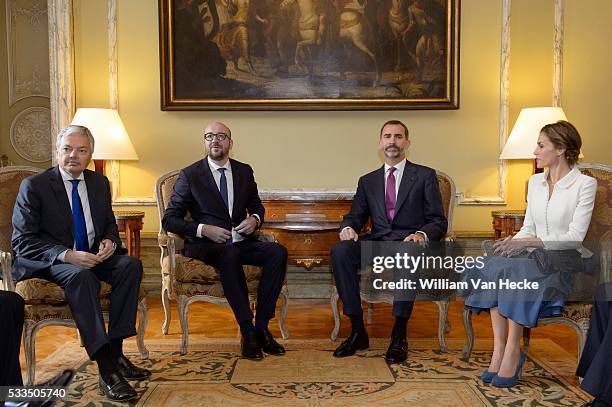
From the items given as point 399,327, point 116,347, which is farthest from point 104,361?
point 399,327

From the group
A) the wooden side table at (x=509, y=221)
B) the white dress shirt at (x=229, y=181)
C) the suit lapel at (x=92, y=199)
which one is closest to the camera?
the suit lapel at (x=92, y=199)

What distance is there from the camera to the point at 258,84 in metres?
5.46

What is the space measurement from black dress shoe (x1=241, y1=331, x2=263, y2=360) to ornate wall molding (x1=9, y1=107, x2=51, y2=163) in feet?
14.5

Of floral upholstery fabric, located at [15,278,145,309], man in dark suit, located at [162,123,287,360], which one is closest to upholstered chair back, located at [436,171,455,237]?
man in dark suit, located at [162,123,287,360]

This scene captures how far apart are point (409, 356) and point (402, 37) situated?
298cm

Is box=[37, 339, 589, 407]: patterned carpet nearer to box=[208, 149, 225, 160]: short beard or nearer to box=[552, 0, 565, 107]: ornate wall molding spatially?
box=[208, 149, 225, 160]: short beard

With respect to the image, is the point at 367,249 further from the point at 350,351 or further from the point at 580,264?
the point at 580,264

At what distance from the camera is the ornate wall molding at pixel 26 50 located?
22.7ft

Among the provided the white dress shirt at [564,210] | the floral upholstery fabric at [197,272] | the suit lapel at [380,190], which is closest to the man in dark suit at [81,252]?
the floral upholstery fabric at [197,272]

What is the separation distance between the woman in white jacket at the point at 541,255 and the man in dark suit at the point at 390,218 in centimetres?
56

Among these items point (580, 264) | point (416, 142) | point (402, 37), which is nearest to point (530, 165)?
point (416, 142)

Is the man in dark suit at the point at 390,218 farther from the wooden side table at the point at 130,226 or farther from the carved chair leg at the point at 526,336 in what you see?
Answer: the wooden side table at the point at 130,226

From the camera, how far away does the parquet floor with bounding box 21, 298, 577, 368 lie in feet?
13.7

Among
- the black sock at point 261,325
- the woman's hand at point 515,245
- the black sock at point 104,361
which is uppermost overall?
the woman's hand at point 515,245
